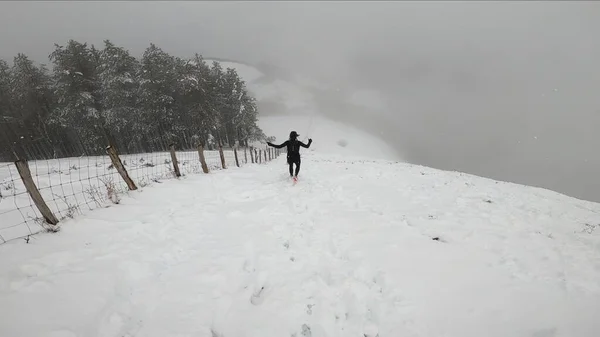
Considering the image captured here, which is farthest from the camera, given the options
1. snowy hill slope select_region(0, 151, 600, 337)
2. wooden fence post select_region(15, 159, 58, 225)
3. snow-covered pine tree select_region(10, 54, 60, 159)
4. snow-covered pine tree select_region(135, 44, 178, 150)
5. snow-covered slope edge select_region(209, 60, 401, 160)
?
snow-covered slope edge select_region(209, 60, 401, 160)

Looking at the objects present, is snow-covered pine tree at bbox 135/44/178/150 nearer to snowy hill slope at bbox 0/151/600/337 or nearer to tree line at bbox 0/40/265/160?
tree line at bbox 0/40/265/160

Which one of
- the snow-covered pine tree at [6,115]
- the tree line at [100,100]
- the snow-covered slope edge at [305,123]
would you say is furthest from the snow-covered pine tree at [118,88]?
the snow-covered slope edge at [305,123]

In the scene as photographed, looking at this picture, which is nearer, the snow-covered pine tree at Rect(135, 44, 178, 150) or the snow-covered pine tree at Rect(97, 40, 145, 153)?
the snow-covered pine tree at Rect(97, 40, 145, 153)

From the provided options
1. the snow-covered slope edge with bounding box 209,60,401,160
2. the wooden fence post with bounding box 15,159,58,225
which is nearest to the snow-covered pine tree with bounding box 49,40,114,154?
the wooden fence post with bounding box 15,159,58,225

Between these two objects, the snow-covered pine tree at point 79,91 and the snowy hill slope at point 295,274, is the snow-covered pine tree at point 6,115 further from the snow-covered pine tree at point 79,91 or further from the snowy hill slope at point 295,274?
the snowy hill slope at point 295,274

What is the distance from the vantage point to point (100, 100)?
93.4ft

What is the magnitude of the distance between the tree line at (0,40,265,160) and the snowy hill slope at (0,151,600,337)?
2667cm

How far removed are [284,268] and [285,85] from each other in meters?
93.8

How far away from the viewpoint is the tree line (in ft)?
87.6

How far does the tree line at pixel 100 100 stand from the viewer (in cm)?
2670

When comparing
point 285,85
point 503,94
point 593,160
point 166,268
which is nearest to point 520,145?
point 593,160

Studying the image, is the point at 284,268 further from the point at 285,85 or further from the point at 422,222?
the point at 285,85

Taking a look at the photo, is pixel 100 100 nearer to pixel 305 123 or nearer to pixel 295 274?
pixel 295 274

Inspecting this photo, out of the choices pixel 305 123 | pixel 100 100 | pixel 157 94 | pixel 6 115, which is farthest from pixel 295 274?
pixel 305 123
